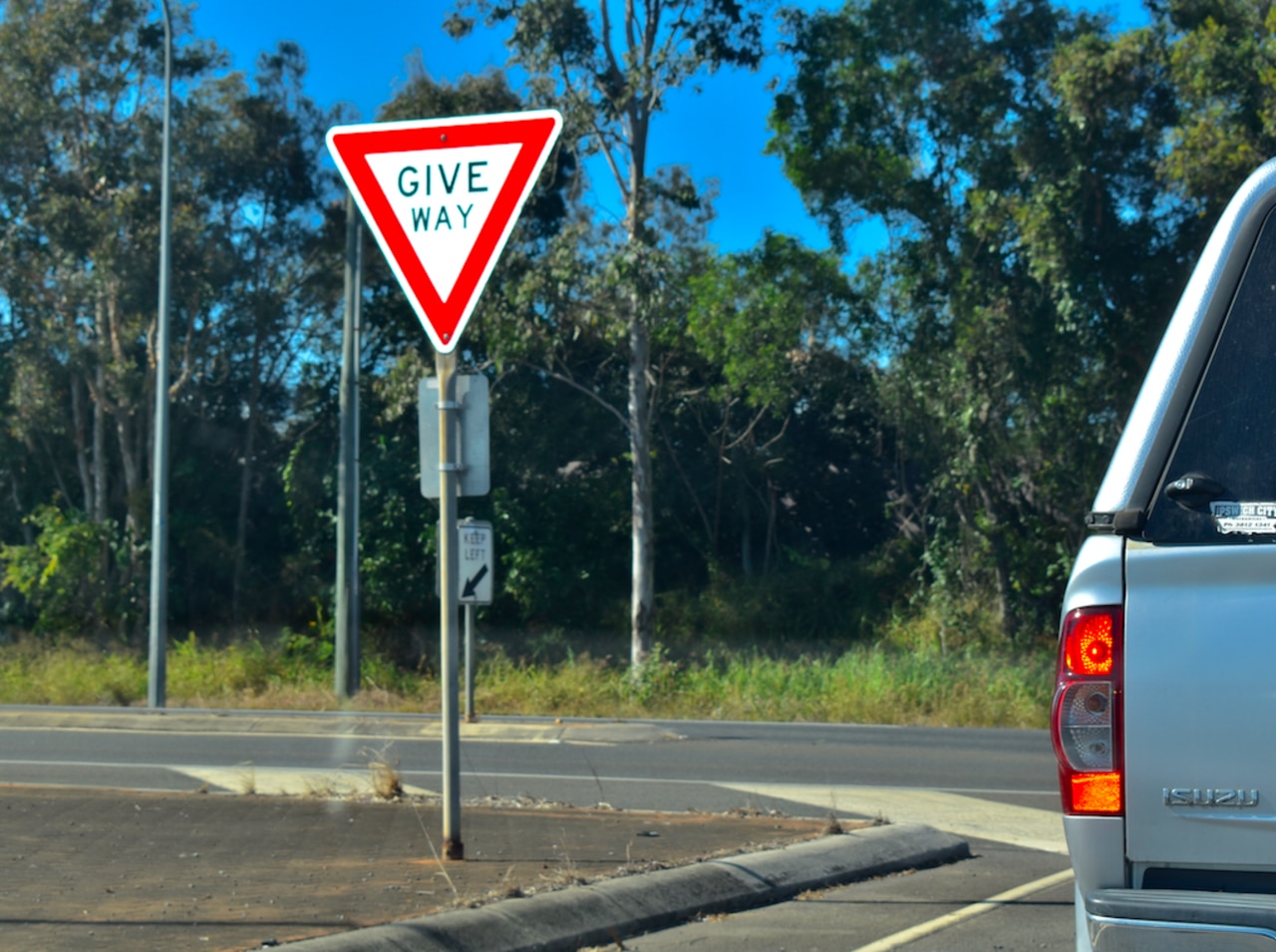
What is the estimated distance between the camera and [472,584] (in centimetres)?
1429

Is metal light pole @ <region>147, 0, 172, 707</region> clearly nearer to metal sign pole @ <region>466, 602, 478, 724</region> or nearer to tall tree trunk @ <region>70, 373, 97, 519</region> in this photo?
metal sign pole @ <region>466, 602, 478, 724</region>

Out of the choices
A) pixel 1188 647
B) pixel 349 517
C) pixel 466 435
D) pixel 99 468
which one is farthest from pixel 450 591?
pixel 99 468

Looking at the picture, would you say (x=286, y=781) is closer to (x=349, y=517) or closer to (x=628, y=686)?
(x=349, y=517)

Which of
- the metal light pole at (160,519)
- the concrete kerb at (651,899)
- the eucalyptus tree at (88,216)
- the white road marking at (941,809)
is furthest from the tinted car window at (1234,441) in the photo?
the eucalyptus tree at (88,216)

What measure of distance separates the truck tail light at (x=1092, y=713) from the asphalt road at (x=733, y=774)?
299cm

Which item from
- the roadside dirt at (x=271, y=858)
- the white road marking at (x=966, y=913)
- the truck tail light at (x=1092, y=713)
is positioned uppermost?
the truck tail light at (x=1092, y=713)

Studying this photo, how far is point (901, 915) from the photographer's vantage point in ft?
19.9

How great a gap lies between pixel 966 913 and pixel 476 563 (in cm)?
920

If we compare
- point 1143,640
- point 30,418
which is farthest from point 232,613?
point 1143,640

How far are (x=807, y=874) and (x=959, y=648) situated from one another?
1849 centimetres

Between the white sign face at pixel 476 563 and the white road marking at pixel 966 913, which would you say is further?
the white sign face at pixel 476 563

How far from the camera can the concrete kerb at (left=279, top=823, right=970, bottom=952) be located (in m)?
4.95

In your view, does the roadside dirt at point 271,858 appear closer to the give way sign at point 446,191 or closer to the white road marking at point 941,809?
the white road marking at point 941,809

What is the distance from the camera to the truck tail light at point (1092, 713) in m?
2.65
